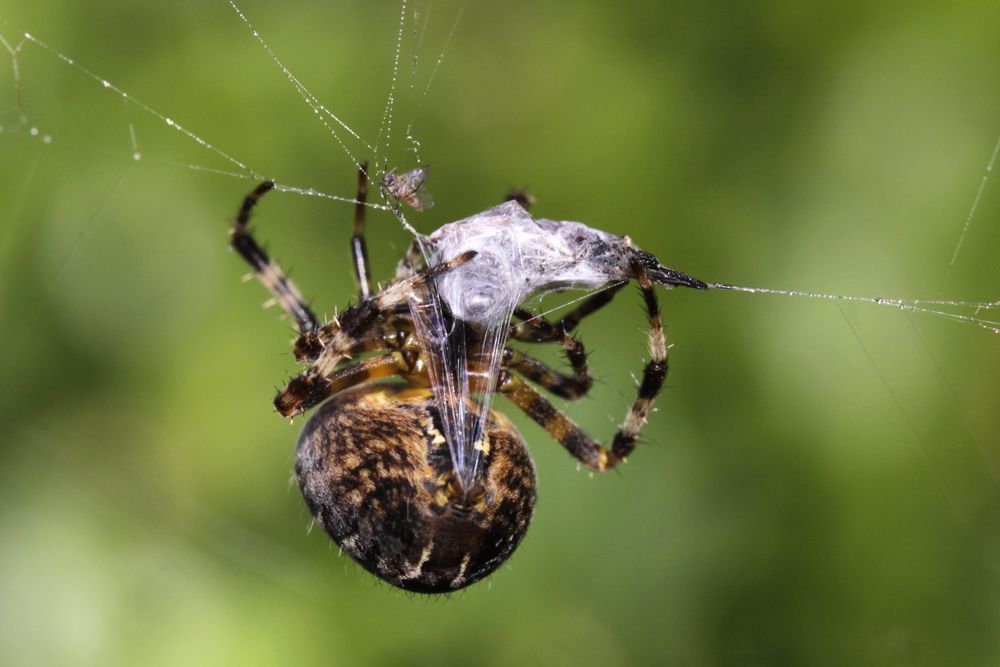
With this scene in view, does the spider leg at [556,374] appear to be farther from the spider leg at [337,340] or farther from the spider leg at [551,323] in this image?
the spider leg at [337,340]

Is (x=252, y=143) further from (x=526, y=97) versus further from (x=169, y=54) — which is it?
(x=526, y=97)

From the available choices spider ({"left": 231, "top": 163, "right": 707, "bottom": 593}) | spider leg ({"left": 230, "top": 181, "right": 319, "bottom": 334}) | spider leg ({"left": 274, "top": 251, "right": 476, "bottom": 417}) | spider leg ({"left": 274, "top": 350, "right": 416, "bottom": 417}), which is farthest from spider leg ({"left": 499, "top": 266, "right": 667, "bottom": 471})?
spider leg ({"left": 230, "top": 181, "right": 319, "bottom": 334})

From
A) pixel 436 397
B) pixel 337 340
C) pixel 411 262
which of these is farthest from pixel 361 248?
pixel 436 397

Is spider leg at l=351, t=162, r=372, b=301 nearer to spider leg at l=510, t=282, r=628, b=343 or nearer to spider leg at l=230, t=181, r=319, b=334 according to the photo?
spider leg at l=230, t=181, r=319, b=334

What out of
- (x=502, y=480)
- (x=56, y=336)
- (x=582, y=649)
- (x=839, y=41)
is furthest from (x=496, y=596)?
(x=839, y=41)

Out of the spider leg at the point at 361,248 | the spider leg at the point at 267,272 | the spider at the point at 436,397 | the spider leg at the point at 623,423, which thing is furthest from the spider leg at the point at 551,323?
the spider leg at the point at 267,272

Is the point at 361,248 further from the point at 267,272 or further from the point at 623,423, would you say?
the point at 623,423
